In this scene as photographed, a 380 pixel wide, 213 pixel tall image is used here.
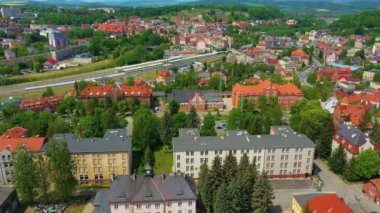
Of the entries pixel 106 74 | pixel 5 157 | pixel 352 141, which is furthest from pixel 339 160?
pixel 106 74

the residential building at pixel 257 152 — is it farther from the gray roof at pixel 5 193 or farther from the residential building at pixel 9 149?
the gray roof at pixel 5 193

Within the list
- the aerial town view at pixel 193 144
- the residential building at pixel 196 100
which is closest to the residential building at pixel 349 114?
the aerial town view at pixel 193 144

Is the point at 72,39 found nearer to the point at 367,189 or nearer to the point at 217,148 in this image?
the point at 217,148

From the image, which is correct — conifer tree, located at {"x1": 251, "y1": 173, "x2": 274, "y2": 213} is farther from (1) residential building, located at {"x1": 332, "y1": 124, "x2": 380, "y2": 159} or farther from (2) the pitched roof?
(2) the pitched roof

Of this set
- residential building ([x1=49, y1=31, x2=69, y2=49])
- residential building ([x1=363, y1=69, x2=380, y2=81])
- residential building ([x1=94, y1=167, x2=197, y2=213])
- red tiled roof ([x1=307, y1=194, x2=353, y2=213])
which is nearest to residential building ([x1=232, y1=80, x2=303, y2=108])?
residential building ([x1=363, y1=69, x2=380, y2=81])

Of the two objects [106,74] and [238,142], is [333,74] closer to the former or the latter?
[238,142]

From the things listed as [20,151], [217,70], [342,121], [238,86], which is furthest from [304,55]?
[20,151]
